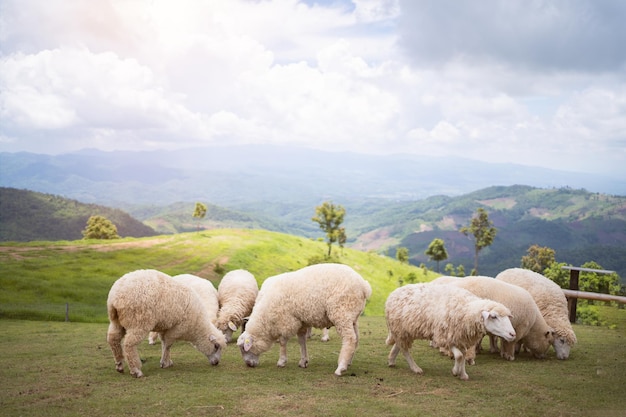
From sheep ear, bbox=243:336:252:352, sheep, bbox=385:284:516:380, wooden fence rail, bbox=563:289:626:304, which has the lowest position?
sheep ear, bbox=243:336:252:352

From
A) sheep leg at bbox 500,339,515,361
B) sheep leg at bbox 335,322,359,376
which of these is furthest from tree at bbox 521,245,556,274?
sheep leg at bbox 335,322,359,376

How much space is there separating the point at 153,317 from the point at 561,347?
10091 mm

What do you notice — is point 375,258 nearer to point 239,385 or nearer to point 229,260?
Answer: point 229,260

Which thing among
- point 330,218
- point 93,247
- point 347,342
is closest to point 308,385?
point 347,342

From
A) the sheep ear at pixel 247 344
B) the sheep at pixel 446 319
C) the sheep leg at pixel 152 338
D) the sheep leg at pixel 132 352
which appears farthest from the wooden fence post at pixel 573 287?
the sheep leg at pixel 132 352

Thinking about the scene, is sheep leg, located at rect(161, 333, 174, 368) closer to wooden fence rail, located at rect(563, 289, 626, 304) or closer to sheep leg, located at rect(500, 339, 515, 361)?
sheep leg, located at rect(500, 339, 515, 361)

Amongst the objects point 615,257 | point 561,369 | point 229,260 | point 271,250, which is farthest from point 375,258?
point 615,257

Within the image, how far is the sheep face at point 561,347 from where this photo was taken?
1190 centimetres

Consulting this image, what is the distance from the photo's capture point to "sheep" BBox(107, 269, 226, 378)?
10.0 metres

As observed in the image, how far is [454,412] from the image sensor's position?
24.7 feet

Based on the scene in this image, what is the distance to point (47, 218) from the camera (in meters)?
169

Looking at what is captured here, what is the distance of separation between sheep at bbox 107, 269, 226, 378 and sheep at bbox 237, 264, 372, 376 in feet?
3.43

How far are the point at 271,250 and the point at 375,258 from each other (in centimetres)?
2486

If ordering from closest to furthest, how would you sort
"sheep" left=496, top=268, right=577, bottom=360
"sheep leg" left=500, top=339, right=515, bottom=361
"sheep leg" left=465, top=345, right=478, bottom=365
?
1. "sheep leg" left=465, top=345, right=478, bottom=365
2. "sheep leg" left=500, top=339, right=515, bottom=361
3. "sheep" left=496, top=268, right=577, bottom=360
